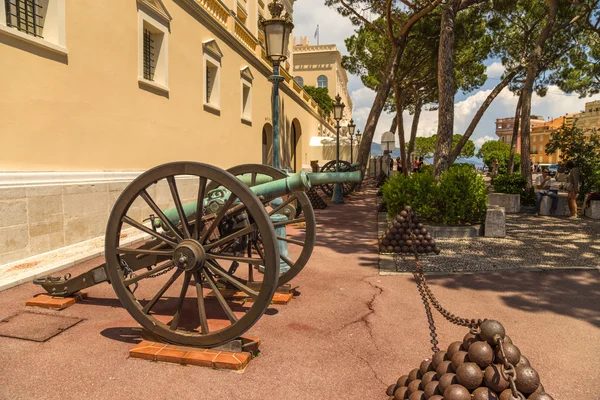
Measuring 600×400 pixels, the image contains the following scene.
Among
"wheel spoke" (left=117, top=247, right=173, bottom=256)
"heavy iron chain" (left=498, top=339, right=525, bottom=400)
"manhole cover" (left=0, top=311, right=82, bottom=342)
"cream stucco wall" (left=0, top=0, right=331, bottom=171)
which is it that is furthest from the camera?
"cream stucco wall" (left=0, top=0, right=331, bottom=171)

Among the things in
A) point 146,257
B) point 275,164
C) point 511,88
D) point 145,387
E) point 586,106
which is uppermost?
point 586,106

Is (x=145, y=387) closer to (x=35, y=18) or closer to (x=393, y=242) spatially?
(x=393, y=242)

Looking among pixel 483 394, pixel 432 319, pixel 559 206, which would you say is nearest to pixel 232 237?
pixel 483 394

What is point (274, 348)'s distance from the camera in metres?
3.27

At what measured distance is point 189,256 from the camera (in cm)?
296

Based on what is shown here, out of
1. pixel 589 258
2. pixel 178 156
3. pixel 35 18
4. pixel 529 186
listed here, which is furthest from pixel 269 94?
pixel 589 258

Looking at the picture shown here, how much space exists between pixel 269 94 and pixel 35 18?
12.4m

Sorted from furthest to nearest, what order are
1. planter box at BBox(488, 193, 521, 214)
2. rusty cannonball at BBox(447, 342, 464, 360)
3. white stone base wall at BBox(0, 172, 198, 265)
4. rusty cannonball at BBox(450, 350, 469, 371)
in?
planter box at BBox(488, 193, 521, 214) < white stone base wall at BBox(0, 172, 198, 265) < rusty cannonball at BBox(447, 342, 464, 360) < rusty cannonball at BBox(450, 350, 469, 371)

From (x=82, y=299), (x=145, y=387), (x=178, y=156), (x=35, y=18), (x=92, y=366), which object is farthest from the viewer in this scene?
(x=178, y=156)

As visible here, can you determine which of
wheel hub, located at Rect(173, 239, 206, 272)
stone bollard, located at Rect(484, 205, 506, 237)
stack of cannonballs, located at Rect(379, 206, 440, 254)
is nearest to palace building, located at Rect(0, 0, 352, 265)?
wheel hub, located at Rect(173, 239, 206, 272)

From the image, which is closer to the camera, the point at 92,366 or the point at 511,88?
the point at 92,366

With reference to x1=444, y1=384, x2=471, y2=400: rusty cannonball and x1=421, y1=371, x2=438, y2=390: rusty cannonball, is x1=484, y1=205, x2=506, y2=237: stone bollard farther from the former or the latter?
x1=444, y1=384, x2=471, y2=400: rusty cannonball

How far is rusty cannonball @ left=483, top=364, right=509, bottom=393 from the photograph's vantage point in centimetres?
190

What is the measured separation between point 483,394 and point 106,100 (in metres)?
7.69
